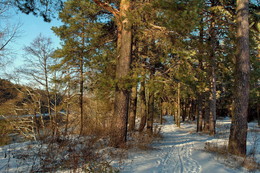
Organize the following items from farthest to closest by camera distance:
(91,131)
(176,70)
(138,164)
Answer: (91,131)
(176,70)
(138,164)

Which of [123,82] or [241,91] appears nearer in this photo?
[123,82]

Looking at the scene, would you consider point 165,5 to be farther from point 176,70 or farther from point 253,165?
point 253,165

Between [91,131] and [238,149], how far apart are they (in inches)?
224

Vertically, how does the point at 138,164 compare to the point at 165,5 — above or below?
below

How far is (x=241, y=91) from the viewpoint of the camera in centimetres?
642

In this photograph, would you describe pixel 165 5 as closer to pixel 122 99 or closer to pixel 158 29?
pixel 158 29

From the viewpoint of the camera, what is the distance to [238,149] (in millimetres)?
6184

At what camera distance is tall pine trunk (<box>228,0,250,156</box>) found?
20.7 ft

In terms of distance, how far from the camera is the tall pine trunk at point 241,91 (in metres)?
6.30

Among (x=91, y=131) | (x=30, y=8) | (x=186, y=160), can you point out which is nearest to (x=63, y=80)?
(x=91, y=131)

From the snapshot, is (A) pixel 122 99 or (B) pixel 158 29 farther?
(B) pixel 158 29

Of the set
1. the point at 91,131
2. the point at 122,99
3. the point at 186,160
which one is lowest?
the point at 186,160

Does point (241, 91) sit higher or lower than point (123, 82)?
lower

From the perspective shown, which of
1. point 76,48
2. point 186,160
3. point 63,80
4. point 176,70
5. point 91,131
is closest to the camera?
point 186,160
